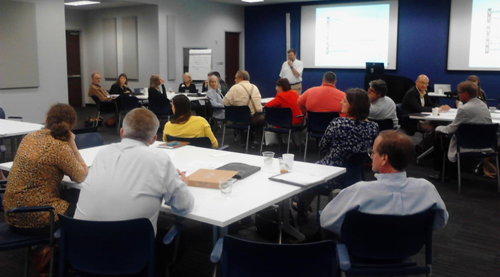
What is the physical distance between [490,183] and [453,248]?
2270 millimetres

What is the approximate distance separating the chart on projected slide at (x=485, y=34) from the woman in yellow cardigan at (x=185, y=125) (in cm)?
815

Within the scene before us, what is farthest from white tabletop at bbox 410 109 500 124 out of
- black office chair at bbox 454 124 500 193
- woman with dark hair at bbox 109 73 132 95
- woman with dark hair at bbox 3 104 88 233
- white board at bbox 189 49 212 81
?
white board at bbox 189 49 212 81

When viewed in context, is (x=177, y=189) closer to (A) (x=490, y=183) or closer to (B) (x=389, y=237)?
(B) (x=389, y=237)

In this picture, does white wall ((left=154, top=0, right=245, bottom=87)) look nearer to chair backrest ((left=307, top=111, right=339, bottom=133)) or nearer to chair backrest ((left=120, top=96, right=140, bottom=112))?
chair backrest ((left=120, top=96, right=140, bottom=112))

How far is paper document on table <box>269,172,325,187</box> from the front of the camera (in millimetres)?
2775

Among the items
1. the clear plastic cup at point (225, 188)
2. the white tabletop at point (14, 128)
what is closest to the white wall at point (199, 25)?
the white tabletop at point (14, 128)

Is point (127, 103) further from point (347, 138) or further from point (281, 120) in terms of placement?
point (347, 138)

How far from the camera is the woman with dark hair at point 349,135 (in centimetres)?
352

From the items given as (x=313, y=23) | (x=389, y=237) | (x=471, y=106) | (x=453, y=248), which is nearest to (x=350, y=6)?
(x=313, y=23)

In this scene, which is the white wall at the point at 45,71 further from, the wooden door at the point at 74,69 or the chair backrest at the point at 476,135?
the chair backrest at the point at 476,135

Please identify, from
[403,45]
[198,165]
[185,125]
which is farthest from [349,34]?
[198,165]

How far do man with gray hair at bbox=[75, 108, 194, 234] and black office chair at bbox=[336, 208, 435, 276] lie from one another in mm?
781

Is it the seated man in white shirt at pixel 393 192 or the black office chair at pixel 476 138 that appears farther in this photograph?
the black office chair at pixel 476 138

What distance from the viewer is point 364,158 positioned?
11.5ft
